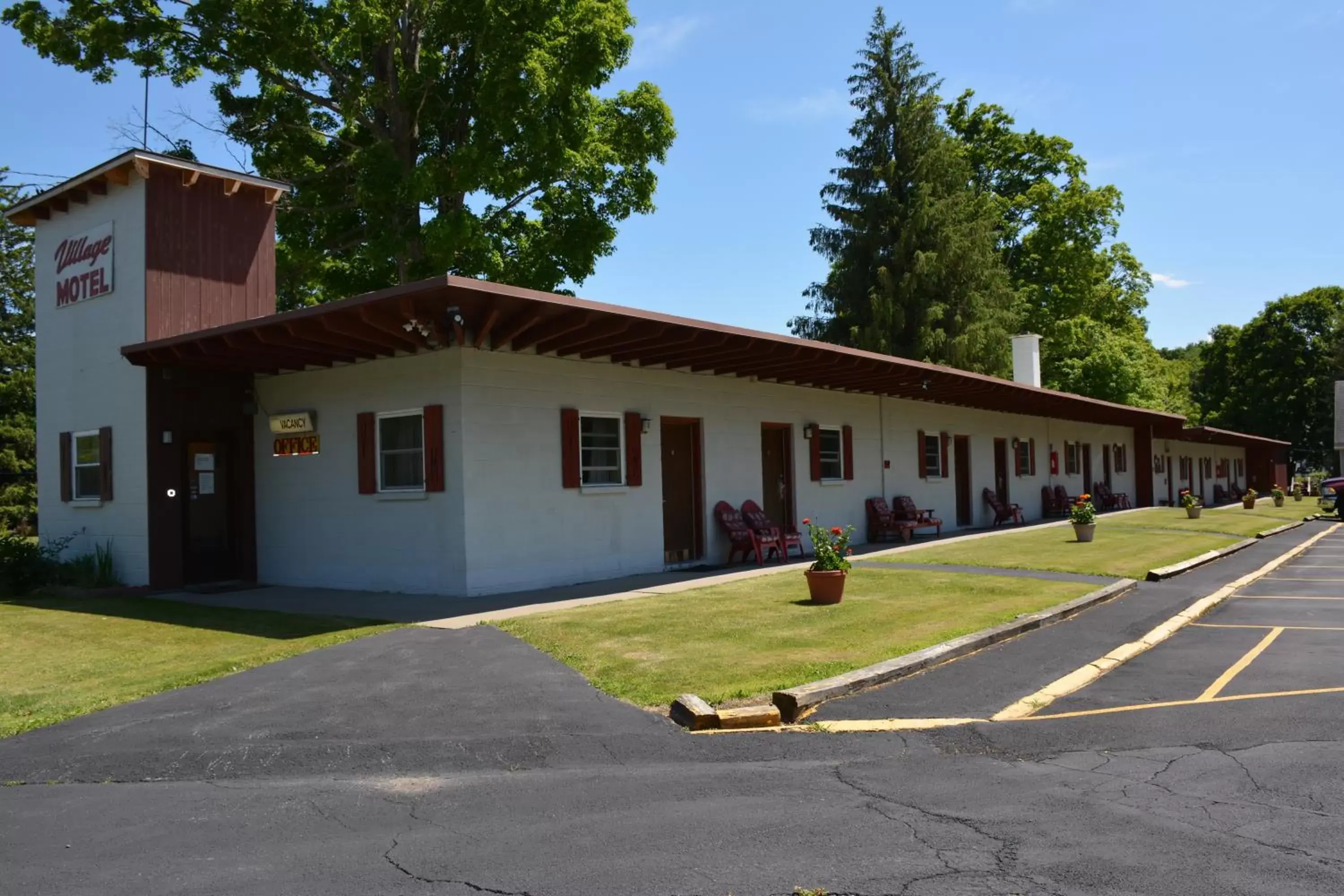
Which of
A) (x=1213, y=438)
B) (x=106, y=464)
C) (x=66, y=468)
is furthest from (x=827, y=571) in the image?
(x=1213, y=438)

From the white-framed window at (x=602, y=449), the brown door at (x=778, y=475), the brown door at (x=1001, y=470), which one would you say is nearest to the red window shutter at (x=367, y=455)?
the white-framed window at (x=602, y=449)

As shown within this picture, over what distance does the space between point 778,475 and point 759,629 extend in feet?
28.9

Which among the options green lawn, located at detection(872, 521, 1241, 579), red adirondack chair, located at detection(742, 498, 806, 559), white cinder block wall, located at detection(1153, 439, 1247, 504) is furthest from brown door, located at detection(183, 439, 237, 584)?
white cinder block wall, located at detection(1153, 439, 1247, 504)

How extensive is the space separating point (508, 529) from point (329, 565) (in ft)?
10.2

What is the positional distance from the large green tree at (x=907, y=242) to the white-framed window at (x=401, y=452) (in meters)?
27.7

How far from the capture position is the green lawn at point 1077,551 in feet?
49.6

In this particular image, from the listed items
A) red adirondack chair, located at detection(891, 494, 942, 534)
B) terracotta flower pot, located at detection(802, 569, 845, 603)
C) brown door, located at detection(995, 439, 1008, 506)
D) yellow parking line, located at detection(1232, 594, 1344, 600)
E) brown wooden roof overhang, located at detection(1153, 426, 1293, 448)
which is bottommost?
yellow parking line, located at detection(1232, 594, 1344, 600)

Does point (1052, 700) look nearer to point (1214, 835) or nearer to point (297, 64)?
point (1214, 835)

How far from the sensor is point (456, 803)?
5.14 metres

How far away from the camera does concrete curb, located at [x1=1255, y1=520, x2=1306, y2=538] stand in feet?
76.4

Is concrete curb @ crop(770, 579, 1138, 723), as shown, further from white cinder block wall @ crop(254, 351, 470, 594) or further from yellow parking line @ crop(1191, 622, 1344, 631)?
white cinder block wall @ crop(254, 351, 470, 594)

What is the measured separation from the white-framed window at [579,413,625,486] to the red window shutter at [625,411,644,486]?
0.06 meters

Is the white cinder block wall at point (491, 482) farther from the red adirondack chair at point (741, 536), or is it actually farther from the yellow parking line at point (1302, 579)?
the yellow parking line at point (1302, 579)

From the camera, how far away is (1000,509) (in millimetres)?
25297
